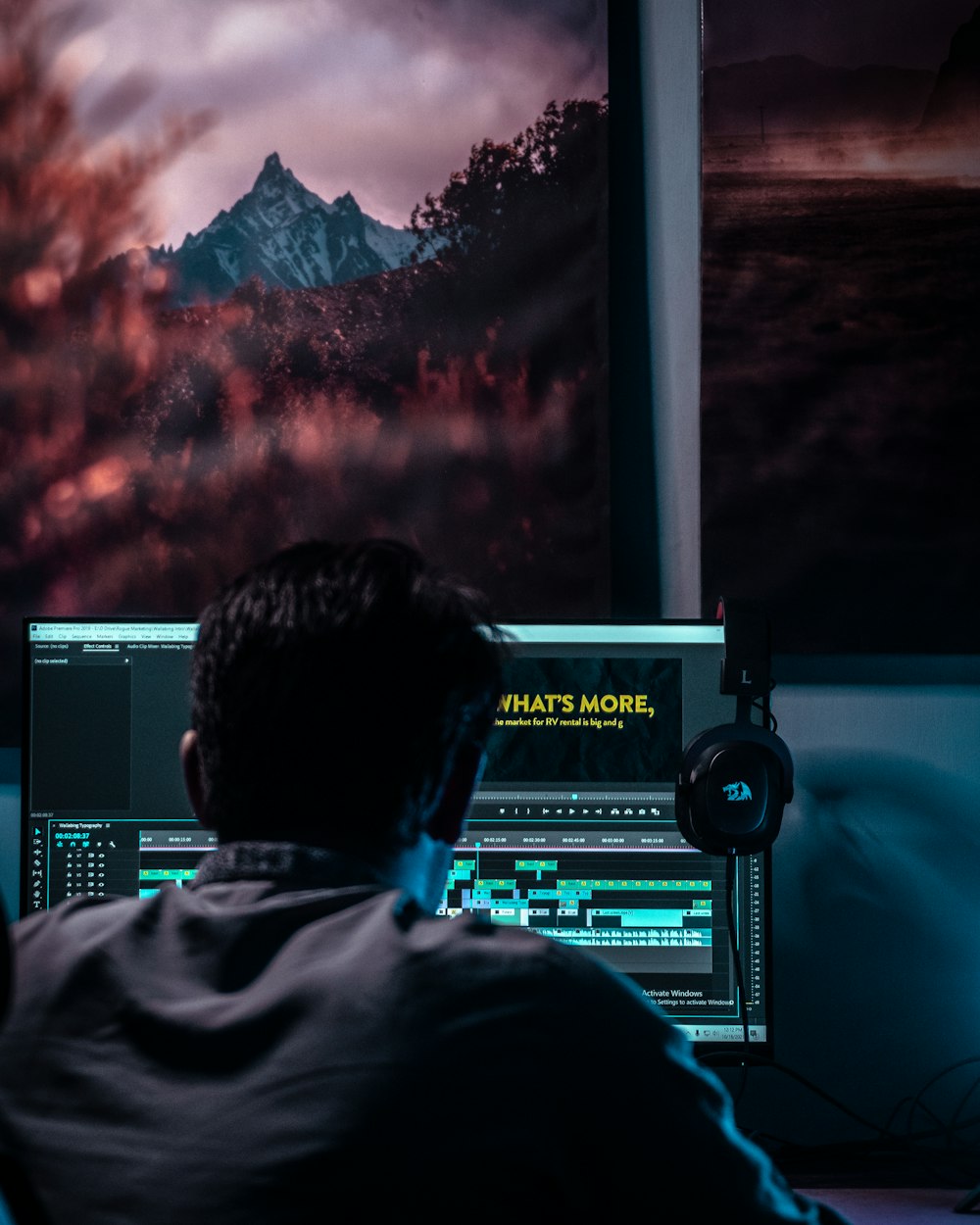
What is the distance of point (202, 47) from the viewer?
5.68ft

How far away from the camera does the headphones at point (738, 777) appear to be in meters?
1.33

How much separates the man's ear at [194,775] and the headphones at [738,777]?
2.13 ft

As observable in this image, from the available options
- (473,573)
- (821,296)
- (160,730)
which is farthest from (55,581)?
(821,296)

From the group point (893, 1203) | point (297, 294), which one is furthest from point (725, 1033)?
point (297, 294)

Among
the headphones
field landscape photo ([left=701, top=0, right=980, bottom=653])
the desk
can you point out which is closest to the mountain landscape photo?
field landscape photo ([left=701, top=0, right=980, bottom=653])

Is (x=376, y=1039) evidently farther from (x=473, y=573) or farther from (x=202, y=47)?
(x=202, y=47)

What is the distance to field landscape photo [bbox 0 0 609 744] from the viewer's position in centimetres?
171

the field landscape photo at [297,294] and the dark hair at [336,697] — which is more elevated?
the field landscape photo at [297,294]

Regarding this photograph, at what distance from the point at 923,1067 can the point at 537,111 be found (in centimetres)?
140

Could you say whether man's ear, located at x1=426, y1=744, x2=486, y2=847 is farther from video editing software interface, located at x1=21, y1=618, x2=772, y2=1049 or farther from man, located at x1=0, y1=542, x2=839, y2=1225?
video editing software interface, located at x1=21, y1=618, x2=772, y2=1049

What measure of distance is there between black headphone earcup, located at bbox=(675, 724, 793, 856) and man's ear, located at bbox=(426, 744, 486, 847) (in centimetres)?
53

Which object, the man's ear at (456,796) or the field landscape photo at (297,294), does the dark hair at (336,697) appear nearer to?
the man's ear at (456,796)

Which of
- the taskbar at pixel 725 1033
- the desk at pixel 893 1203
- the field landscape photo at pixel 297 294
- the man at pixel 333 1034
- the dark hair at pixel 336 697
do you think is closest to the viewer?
the man at pixel 333 1034

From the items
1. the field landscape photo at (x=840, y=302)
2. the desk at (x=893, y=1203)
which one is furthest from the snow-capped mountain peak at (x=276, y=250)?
the desk at (x=893, y=1203)
